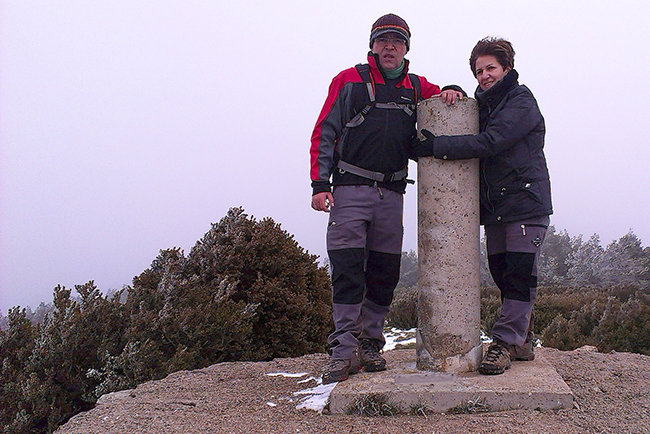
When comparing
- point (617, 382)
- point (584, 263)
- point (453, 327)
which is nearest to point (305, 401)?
point (453, 327)

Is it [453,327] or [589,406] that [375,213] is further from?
[589,406]

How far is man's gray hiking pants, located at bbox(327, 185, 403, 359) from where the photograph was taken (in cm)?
349

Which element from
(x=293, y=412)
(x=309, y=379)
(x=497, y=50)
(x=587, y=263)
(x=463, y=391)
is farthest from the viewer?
(x=587, y=263)

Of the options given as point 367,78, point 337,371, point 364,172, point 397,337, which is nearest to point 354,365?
point 337,371

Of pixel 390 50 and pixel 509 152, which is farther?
pixel 390 50

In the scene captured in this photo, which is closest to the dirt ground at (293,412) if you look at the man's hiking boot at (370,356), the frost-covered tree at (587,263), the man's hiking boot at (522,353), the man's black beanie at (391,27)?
the man's hiking boot at (522,353)

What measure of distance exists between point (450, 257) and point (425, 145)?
2.45ft

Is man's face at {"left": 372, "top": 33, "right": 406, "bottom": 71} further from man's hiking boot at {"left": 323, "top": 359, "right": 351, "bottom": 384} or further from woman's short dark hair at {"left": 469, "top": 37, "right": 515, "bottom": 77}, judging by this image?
man's hiking boot at {"left": 323, "top": 359, "right": 351, "bottom": 384}

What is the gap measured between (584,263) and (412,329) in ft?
44.9

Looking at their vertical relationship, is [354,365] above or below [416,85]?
below

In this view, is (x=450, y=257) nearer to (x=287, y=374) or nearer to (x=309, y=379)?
(x=309, y=379)

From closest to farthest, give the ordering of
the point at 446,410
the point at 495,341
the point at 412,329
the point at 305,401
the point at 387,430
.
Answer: the point at 387,430
the point at 446,410
the point at 305,401
the point at 495,341
the point at 412,329

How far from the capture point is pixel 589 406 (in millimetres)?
2877

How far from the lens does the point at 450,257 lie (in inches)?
132
